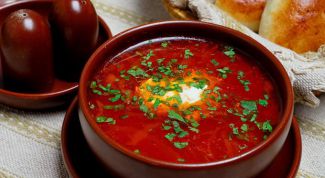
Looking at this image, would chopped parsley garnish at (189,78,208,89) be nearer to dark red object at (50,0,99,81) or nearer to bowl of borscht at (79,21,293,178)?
bowl of borscht at (79,21,293,178)

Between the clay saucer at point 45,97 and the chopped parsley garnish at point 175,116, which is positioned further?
the clay saucer at point 45,97

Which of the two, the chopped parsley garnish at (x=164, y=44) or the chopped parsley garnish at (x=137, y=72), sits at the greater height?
the chopped parsley garnish at (x=164, y=44)

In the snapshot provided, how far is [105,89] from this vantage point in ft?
4.45

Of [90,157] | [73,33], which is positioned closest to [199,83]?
[90,157]

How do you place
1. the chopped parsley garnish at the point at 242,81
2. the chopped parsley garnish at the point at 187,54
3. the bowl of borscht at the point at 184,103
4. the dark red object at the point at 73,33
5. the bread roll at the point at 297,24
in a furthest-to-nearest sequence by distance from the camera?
the bread roll at the point at 297,24
the dark red object at the point at 73,33
the chopped parsley garnish at the point at 187,54
the chopped parsley garnish at the point at 242,81
the bowl of borscht at the point at 184,103

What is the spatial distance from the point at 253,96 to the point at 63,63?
0.68 m

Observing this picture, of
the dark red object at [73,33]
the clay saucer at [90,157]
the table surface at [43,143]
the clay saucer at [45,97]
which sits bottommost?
the table surface at [43,143]

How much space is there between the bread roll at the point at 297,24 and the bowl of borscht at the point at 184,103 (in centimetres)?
36

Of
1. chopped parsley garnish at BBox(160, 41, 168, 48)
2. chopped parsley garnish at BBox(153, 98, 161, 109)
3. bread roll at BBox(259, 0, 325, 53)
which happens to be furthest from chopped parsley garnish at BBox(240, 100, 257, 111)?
bread roll at BBox(259, 0, 325, 53)

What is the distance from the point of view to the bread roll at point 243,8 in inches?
72.7

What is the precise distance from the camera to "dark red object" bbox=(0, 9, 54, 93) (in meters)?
1.53

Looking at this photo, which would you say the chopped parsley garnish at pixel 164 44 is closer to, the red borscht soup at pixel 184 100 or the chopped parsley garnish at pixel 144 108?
the red borscht soup at pixel 184 100

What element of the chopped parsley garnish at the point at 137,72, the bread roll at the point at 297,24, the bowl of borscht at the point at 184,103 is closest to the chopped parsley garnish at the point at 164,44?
the bowl of borscht at the point at 184,103

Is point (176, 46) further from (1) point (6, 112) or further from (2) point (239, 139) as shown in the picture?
(1) point (6, 112)
